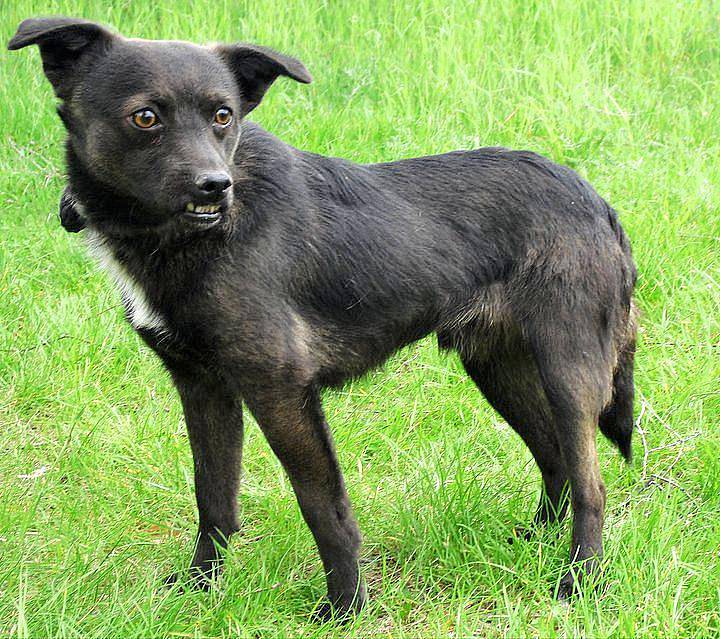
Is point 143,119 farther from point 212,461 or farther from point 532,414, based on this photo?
point 532,414

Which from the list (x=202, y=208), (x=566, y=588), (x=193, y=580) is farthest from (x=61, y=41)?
(x=566, y=588)

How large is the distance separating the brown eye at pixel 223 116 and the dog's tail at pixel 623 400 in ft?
5.04

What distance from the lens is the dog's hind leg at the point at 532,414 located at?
3.68 metres

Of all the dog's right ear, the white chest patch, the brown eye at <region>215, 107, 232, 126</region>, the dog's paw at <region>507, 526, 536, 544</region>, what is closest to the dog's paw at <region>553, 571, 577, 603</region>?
the dog's paw at <region>507, 526, 536, 544</region>

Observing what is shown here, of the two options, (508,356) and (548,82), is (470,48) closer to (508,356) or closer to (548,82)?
(548,82)

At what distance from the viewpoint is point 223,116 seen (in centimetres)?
303

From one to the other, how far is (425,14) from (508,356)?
358cm

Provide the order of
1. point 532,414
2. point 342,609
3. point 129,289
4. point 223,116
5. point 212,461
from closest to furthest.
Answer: point 223,116 → point 129,289 → point 342,609 → point 212,461 → point 532,414

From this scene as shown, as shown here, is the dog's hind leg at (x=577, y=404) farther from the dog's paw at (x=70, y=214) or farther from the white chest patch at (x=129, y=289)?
the dog's paw at (x=70, y=214)

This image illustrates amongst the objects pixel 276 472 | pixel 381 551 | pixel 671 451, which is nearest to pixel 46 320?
pixel 276 472

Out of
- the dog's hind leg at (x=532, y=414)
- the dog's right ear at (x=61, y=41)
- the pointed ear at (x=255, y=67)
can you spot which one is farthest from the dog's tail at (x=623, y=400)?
the dog's right ear at (x=61, y=41)

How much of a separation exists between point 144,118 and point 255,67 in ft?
1.63

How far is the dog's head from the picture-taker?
9.40ft

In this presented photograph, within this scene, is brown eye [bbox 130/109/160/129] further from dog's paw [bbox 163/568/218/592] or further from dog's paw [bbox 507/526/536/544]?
dog's paw [bbox 507/526/536/544]
